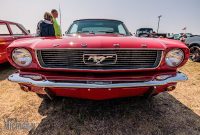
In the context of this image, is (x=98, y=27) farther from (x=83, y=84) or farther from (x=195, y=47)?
(x=195, y=47)

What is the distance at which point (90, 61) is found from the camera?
7.96 feet

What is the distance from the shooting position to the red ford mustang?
2361mm

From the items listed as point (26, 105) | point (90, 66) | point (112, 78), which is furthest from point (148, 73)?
point (26, 105)

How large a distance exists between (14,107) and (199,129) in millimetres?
2757

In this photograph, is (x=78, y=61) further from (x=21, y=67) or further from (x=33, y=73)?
(x=21, y=67)

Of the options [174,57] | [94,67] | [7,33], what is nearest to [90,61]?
[94,67]

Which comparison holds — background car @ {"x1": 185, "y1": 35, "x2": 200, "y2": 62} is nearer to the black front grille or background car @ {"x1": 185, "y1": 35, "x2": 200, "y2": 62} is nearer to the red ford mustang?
the red ford mustang

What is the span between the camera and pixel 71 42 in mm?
2465

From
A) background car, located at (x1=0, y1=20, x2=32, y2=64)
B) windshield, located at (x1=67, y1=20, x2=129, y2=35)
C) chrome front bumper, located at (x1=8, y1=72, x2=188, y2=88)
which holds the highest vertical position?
windshield, located at (x1=67, y1=20, x2=129, y2=35)

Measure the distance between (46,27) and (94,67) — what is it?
3451 mm

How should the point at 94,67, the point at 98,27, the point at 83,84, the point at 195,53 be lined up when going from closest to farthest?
the point at 83,84 < the point at 94,67 < the point at 98,27 < the point at 195,53

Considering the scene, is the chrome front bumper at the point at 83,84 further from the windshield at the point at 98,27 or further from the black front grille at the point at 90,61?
the windshield at the point at 98,27

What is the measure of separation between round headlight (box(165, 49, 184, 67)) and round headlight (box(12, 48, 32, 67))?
172 centimetres

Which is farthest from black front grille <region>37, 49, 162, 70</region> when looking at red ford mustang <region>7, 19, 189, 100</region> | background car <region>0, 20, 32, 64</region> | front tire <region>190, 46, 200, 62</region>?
front tire <region>190, 46, 200, 62</region>
